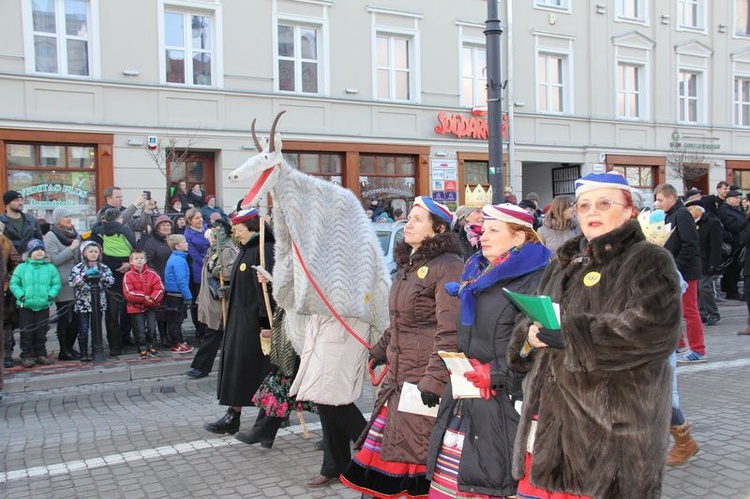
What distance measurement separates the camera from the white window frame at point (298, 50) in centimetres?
1805

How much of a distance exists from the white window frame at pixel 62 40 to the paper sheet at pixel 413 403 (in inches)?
564

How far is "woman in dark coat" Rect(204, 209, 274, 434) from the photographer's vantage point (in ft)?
18.4

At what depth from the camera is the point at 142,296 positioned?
29.4 ft

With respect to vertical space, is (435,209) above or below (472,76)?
below

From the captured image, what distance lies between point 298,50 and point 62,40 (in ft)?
18.6

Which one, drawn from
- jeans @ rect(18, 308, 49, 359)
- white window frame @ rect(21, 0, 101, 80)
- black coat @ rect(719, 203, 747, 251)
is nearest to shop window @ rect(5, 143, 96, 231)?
white window frame @ rect(21, 0, 101, 80)

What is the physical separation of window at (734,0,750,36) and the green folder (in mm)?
27923

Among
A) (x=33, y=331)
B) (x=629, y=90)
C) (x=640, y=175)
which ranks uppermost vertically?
(x=629, y=90)

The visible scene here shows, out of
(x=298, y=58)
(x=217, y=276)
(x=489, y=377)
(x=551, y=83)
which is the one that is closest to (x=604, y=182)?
(x=489, y=377)

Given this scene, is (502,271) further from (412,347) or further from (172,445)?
(172,445)

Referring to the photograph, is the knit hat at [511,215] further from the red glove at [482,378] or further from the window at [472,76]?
the window at [472,76]

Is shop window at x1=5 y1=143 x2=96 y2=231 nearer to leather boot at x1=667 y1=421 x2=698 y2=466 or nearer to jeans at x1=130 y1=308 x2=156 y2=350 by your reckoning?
jeans at x1=130 y1=308 x2=156 y2=350

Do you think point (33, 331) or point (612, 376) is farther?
point (33, 331)

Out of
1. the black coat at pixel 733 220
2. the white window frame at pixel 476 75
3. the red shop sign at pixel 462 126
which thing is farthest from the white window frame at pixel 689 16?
the black coat at pixel 733 220
